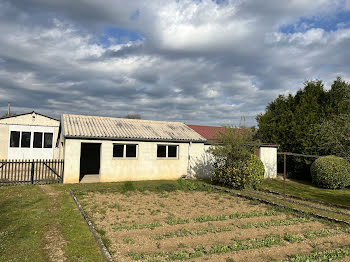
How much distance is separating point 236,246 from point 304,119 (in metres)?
19.0

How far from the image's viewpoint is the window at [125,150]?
1697 cm

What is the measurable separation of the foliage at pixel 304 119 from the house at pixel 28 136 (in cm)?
2155

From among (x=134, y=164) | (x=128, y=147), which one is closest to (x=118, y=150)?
(x=128, y=147)

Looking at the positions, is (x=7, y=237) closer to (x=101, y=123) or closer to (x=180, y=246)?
(x=180, y=246)

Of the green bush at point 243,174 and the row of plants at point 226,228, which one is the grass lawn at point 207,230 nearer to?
the row of plants at point 226,228

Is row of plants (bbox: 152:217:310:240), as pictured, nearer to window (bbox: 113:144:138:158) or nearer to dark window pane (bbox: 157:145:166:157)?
window (bbox: 113:144:138:158)

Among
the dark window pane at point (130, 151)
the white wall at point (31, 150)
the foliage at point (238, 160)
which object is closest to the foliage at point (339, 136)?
the foliage at point (238, 160)

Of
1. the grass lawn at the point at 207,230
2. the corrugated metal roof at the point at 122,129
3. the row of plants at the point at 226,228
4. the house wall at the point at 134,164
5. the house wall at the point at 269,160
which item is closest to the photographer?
the grass lawn at the point at 207,230

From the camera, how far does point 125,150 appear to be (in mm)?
16984

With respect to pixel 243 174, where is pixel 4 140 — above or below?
above

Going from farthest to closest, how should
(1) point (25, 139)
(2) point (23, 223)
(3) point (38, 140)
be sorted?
1. (3) point (38, 140)
2. (1) point (25, 139)
3. (2) point (23, 223)

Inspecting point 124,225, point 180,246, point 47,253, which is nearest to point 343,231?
point 180,246

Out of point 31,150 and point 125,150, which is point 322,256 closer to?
point 125,150

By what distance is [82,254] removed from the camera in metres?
5.65
